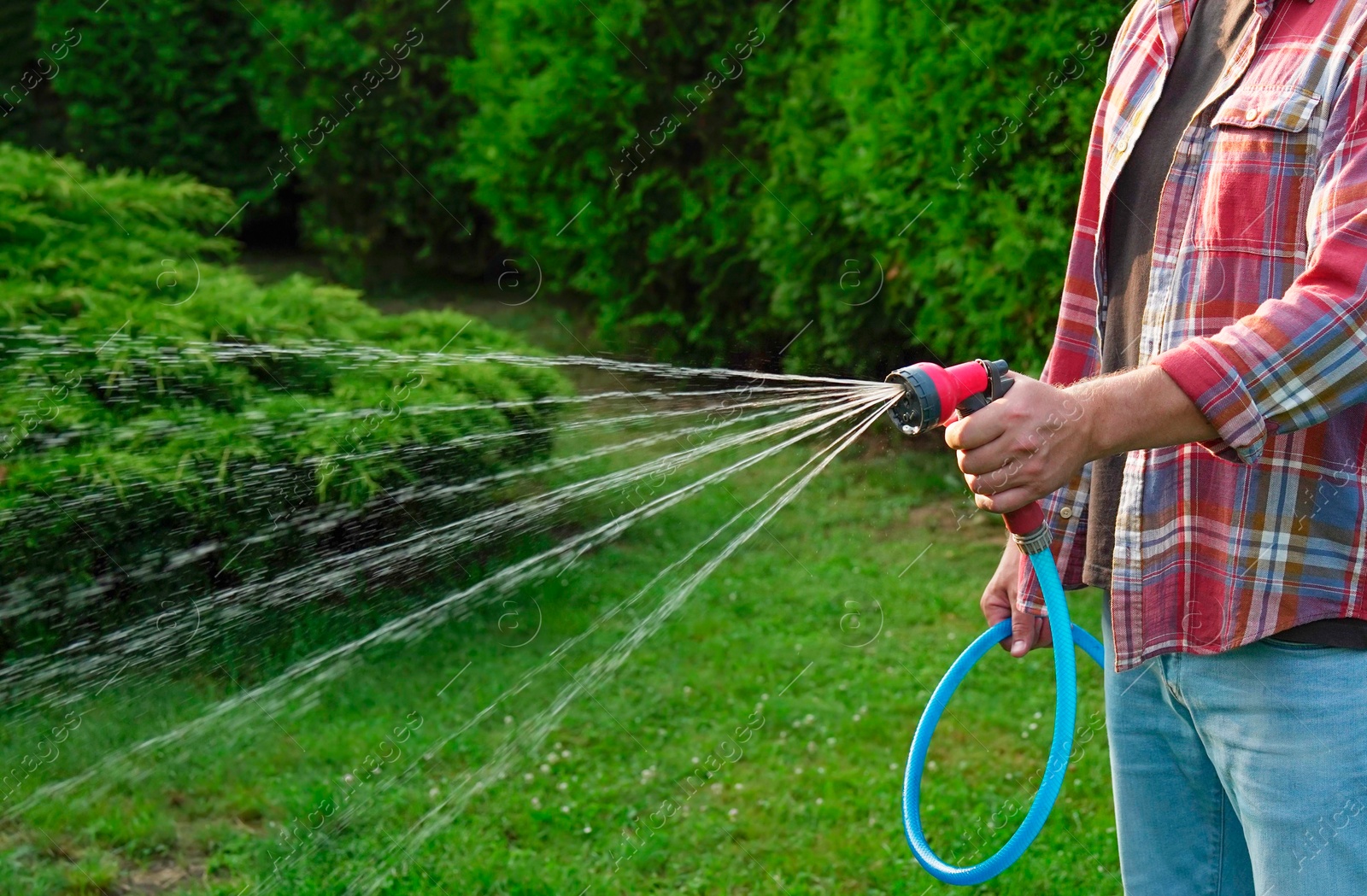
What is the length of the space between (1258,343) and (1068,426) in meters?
0.24

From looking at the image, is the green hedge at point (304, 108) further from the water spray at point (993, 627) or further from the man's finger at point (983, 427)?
the man's finger at point (983, 427)

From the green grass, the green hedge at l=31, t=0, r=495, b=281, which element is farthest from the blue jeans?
the green hedge at l=31, t=0, r=495, b=281

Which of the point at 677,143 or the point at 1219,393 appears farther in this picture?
the point at 677,143

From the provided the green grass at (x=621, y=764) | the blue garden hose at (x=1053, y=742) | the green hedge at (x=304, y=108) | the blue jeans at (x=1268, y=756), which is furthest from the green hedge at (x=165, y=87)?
the blue jeans at (x=1268, y=756)

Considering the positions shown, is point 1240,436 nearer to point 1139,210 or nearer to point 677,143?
point 1139,210

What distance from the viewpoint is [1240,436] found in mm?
1404

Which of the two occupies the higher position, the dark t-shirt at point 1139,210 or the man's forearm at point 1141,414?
the dark t-shirt at point 1139,210

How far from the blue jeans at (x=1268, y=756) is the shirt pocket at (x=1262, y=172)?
1.69 ft

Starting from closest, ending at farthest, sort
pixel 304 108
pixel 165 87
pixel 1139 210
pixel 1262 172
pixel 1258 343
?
pixel 1258 343, pixel 1262 172, pixel 1139 210, pixel 304 108, pixel 165 87

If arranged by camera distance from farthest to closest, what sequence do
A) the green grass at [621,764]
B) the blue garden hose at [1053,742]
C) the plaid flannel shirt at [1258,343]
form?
the green grass at [621,764], the blue garden hose at [1053,742], the plaid flannel shirt at [1258,343]

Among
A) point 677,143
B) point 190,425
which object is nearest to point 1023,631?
point 190,425

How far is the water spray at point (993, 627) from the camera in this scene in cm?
155

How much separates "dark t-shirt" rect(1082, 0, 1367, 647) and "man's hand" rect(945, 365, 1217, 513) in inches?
12.5

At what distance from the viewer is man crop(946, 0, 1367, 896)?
1.39 meters
